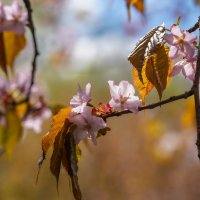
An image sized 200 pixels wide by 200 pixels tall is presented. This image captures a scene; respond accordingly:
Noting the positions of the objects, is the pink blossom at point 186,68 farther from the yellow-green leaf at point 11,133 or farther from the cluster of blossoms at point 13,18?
the yellow-green leaf at point 11,133

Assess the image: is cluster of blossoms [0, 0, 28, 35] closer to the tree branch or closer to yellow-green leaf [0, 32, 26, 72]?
yellow-green leaf [0, 32, 26, 72]

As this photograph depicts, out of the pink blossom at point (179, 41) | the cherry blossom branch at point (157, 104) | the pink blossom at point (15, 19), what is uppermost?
the pink blossom at point (15, 19)

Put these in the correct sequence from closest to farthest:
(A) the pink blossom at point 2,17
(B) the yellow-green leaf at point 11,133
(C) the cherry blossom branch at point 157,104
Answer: (C) the cherry blossom branch at point 157,104, (A) the pink blossom at point 2,17, (B) the yellow-green leaf at point 11,133

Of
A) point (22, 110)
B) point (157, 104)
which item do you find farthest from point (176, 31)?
point (22, 110)

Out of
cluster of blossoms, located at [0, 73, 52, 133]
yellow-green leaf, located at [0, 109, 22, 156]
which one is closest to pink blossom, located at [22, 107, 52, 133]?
cluster of blossoms, located at [0, 73, 52, 133]

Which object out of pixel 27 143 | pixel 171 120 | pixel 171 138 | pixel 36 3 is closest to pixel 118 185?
pixel 171 138

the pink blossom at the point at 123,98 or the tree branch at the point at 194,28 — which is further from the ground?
the tree branch at the point at 194,28

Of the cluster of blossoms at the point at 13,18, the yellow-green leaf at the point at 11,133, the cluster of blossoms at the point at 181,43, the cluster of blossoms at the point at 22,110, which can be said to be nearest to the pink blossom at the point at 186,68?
the cluster of blossoms at the point at 181,43

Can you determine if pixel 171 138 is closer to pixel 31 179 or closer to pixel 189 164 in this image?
pixel 189 164
